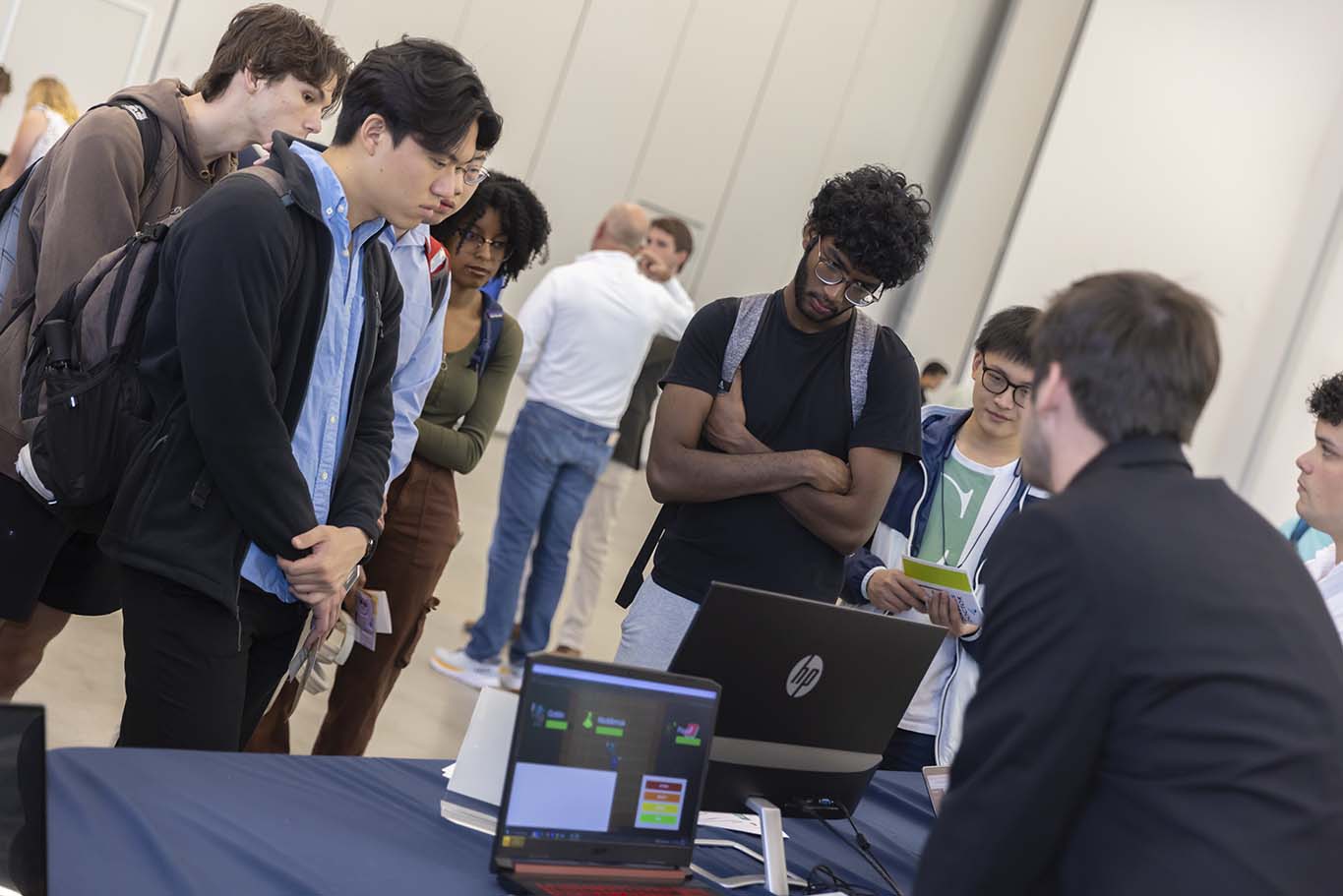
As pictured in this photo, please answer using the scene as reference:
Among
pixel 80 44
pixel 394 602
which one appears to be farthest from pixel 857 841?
pixel 80 44

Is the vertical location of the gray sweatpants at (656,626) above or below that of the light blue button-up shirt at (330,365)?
below

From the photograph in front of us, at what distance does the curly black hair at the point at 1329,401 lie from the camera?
288 centimetres

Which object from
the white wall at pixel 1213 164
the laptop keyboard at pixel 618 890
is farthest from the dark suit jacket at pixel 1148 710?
the white wall at pixel 1213 164

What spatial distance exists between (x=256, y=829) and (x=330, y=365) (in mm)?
794

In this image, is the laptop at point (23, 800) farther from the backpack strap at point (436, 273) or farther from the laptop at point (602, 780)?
the backpack strap at point (436, 273)

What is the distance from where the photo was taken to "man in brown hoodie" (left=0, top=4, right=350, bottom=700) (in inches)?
91.6

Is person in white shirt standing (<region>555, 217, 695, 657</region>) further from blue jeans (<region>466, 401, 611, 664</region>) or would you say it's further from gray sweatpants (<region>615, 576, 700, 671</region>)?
gray sweatpants (<region>615, 576, 700, 671</region>)

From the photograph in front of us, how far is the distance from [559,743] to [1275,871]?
2.61 feet

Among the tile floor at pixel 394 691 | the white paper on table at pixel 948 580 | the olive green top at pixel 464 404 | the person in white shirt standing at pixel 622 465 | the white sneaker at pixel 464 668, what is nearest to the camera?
the white paper on table at pixel 948 580

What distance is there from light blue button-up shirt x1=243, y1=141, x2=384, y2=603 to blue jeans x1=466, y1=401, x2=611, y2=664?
8.94ft

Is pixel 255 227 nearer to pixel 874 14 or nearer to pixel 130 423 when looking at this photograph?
pixel 130 423

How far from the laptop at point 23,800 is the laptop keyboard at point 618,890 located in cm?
57

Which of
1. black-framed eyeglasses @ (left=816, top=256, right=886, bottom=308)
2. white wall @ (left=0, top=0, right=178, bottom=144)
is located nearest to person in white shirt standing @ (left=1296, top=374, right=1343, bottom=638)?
black-framed eyeglasses @ (left=816, top=256, right=886, bottom=308)

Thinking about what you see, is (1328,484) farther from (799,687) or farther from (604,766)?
(604,766)
